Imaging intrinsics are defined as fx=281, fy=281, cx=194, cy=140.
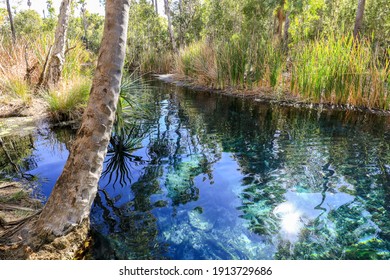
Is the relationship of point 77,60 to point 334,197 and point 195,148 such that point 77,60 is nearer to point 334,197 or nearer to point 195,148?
point 195,148

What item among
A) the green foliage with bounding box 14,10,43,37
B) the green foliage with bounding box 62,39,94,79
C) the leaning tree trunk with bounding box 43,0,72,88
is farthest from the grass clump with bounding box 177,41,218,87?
the green foliage with bounding box 14,10,43,37

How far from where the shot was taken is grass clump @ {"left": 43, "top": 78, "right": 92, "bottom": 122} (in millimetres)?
5973

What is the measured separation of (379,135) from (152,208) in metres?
4.46

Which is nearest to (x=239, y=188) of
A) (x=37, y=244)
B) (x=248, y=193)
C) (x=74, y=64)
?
(x=248, y=193)

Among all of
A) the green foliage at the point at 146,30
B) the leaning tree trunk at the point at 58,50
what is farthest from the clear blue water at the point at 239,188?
the green foliage at the point at 146,30

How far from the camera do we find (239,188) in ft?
11.1

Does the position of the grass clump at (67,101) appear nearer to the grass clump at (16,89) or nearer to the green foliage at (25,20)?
the grass clump at (16,89)

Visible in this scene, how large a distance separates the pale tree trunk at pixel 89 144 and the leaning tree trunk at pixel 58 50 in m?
5.86

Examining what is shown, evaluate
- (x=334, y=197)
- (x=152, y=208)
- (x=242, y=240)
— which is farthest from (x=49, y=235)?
(x=334, y=197)

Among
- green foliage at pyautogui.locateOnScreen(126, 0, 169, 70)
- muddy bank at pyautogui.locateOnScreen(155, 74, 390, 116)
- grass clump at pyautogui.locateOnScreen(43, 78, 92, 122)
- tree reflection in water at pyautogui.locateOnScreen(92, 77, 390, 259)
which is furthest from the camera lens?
green foliage at pyautogui.locateOnScreen(126, 0, 169, 70)

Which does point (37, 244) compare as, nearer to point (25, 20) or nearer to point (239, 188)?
point (239, 188)

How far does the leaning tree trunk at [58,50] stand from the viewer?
7051 mm

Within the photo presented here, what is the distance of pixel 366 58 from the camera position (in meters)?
6.52

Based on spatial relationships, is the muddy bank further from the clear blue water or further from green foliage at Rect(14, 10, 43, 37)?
green foliage at Rect(14, 10, 43, 37)
